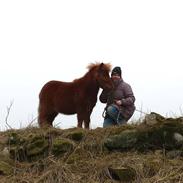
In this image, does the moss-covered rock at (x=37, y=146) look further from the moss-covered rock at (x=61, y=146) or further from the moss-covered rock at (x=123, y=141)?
the moss-covered rock at (x=123, y=141)

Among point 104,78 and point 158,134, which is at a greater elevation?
point 104,78

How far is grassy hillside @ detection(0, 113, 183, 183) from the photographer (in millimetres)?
6270

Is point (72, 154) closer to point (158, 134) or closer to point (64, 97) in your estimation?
point (158, 134)

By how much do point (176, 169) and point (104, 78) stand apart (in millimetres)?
5535

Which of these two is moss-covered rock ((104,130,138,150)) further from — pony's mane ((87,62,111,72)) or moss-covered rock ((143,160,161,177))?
pony's mane ((87,62,111,72))

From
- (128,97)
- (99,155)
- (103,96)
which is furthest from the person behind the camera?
(103,96)

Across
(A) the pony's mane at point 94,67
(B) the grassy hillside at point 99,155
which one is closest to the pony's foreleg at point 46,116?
(A) the pony's mane at point 94,67

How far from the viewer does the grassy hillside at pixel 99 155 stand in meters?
6.27

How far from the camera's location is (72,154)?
272 inches

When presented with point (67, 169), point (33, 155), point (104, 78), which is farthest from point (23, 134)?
point (104, 78)

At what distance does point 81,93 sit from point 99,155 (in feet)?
16.2

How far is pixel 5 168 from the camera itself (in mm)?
6668

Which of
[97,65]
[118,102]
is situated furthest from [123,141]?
[97,65]

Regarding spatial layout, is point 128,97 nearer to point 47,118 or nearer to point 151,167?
point 47,118
